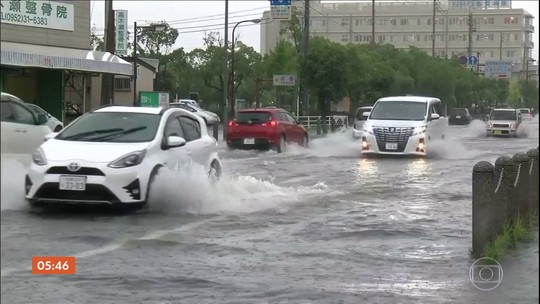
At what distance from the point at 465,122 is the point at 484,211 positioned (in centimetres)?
1037

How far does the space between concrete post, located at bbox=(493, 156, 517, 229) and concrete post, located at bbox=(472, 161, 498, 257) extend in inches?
4.9

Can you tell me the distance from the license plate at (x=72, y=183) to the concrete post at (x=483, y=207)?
436 cm

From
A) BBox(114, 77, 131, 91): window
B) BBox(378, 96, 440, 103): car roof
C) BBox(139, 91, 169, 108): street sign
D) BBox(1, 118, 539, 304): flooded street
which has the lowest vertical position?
BBox(1, 118, 539, 304): flooded street

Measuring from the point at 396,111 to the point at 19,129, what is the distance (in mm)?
18991

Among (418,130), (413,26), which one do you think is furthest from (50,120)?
(418,130)

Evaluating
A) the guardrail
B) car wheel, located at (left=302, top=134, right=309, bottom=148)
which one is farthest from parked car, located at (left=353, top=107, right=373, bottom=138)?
car wheel, located at (left=302, top=134, right=309, bottom=148)

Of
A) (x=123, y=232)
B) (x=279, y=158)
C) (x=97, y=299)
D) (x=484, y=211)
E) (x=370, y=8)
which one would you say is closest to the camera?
(x=97, y=299)

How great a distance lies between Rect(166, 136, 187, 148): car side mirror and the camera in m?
6.16

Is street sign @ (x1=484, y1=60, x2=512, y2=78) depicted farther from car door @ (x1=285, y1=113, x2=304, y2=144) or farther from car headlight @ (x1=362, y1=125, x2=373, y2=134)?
car door @ (x1=285, y1=113, x2=304, y2=144)

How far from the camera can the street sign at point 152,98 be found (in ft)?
14.3

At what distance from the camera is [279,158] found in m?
20.7

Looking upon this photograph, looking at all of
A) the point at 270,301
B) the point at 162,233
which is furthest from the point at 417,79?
the point at 270,301

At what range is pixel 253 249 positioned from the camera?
7.24m

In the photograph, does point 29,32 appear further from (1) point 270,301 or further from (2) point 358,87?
(2) point 358,87
